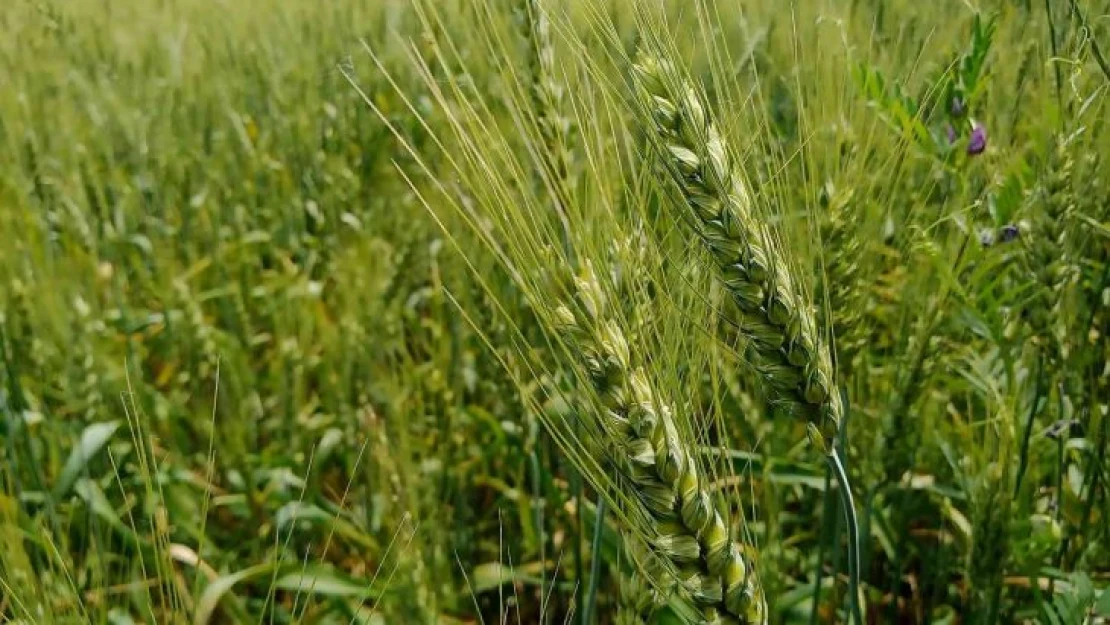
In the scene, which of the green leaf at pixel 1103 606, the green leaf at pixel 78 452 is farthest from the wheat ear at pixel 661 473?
the green leaf at pixel 78 452

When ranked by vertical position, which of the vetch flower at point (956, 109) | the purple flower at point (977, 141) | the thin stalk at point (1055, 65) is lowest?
the purple flower at point (977, 141)

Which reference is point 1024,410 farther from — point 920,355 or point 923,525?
point 923,525

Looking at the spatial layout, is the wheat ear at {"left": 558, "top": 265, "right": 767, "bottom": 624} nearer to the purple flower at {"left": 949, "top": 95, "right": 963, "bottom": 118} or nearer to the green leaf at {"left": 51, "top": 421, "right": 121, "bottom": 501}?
the purple flower at {"left": 949, "top": 95, "right": 963, "bottom": 118}

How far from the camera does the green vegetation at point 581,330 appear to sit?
53cm

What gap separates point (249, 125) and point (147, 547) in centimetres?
121

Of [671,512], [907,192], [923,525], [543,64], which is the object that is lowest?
[923,525]

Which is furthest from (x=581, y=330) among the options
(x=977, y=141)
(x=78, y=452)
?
(x=78, y=452)


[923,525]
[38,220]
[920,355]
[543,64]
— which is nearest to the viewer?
[543,64]

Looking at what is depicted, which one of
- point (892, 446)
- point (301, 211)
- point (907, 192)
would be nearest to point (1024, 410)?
point (892, 446)

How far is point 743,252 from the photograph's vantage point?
53 centimetres

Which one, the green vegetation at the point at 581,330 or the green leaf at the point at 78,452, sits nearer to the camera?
the green vegetation at the point at 581,330

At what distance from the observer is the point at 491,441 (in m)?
1.51

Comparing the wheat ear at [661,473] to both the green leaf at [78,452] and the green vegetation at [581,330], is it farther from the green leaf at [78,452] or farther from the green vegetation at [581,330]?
the green leaf at [78,452]

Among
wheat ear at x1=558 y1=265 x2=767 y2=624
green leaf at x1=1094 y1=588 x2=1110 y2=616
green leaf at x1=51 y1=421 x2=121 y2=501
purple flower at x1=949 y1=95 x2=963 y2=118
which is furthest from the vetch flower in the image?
green leaf at x1=51 y1=421 x2=121 y2=501
